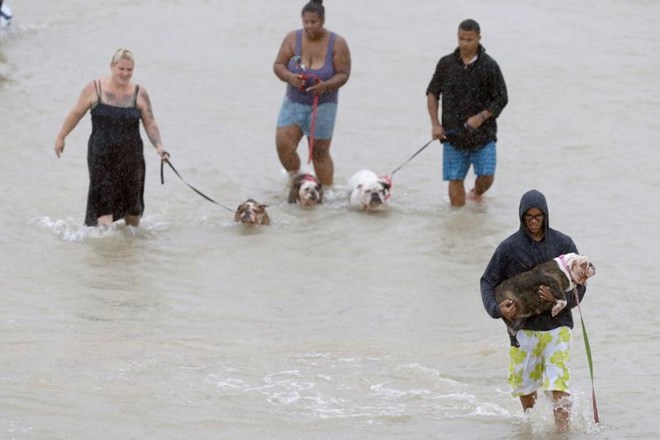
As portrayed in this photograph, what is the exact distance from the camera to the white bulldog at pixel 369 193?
13.4m

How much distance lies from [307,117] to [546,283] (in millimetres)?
6520

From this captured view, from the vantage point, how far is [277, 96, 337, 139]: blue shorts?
13.5 m

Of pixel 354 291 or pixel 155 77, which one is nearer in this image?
pixel 354 291

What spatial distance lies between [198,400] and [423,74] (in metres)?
11.8

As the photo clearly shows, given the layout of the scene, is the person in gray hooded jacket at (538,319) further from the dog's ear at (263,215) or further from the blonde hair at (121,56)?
the dog's ear at (263,215)

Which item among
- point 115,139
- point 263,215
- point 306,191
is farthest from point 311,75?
point 115,139

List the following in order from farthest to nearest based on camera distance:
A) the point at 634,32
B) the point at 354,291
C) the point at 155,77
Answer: the point at 634,32
the point at 155,77
the point at 354,291

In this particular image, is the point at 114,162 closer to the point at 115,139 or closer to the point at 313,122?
the point at 115,139

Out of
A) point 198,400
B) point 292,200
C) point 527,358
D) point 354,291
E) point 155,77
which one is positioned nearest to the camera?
point 527,358

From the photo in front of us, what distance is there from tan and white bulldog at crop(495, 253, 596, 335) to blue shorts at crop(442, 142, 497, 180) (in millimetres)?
5576

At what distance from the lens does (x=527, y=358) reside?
759 centimetres

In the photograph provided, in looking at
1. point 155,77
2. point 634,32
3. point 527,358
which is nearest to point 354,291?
point 527,358

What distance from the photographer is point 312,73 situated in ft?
43.7

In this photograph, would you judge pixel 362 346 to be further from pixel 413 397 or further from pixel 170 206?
pixel 170 206
